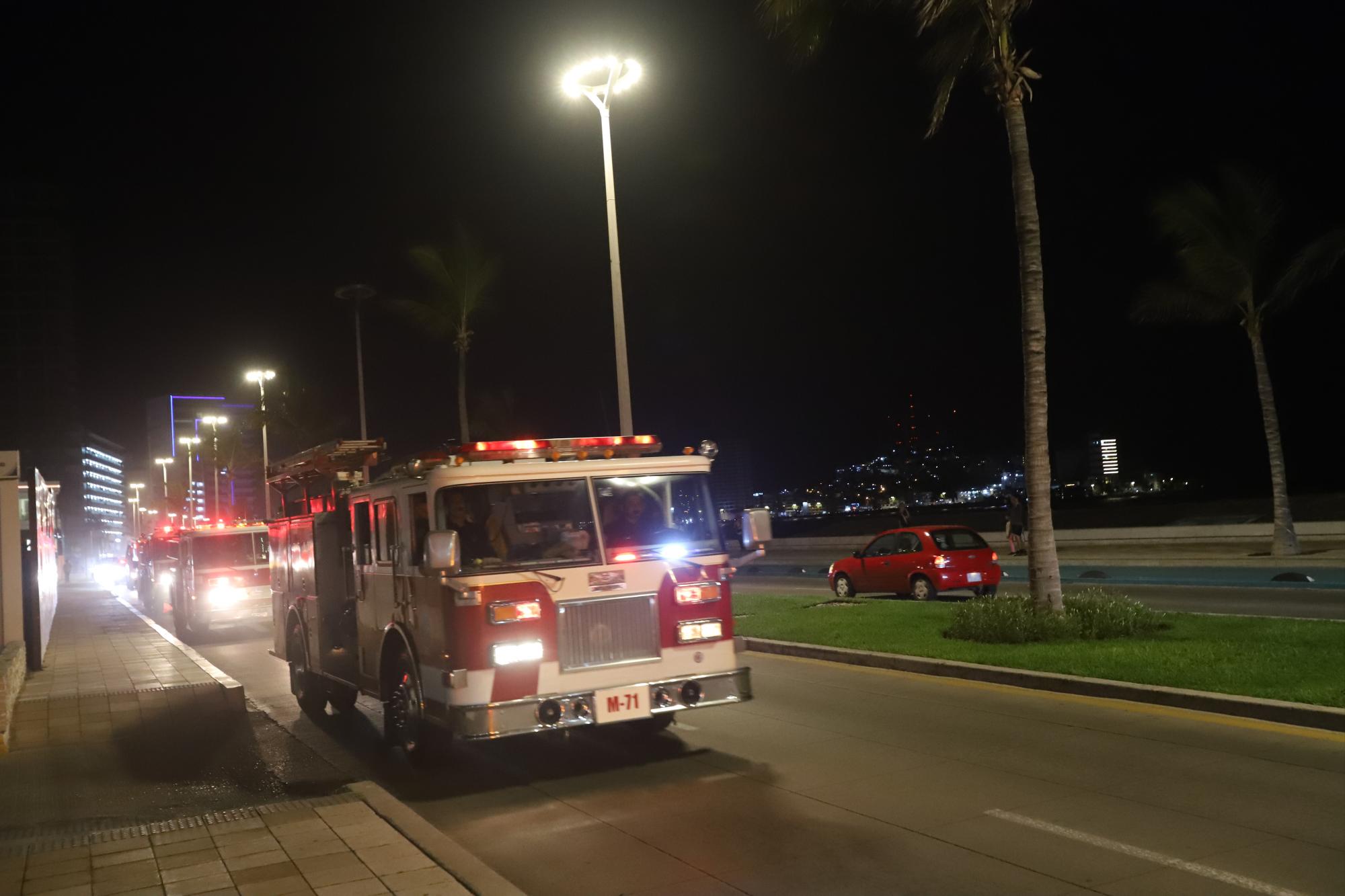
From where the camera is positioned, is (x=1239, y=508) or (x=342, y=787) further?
(x=1239, y=508)

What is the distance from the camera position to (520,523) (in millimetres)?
8672

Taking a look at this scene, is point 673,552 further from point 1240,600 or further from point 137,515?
point 137,515

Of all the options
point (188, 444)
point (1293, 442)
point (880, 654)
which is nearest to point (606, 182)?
point (880, 654)

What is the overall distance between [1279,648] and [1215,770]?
464cm

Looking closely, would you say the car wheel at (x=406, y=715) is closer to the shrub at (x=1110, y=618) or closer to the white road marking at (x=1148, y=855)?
the white road marking at (x=1148, y=855)

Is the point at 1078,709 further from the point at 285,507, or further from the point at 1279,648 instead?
the point at 285,507

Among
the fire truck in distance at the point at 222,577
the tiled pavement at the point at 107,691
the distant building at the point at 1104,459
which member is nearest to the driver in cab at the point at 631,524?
the tiled pavement at the point at 107,691

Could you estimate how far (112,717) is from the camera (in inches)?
460

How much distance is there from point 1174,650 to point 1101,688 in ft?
5.93

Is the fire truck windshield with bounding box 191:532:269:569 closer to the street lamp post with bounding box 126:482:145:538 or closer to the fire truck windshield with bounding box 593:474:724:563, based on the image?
the fire truck windshield with bounding box 593:474:724:563

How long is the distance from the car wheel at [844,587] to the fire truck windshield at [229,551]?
42.4 feet

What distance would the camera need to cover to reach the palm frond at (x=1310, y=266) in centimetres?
2659

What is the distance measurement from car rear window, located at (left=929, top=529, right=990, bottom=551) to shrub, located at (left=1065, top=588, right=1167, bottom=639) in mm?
7023

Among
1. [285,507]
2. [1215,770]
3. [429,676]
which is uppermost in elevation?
[285,507]
